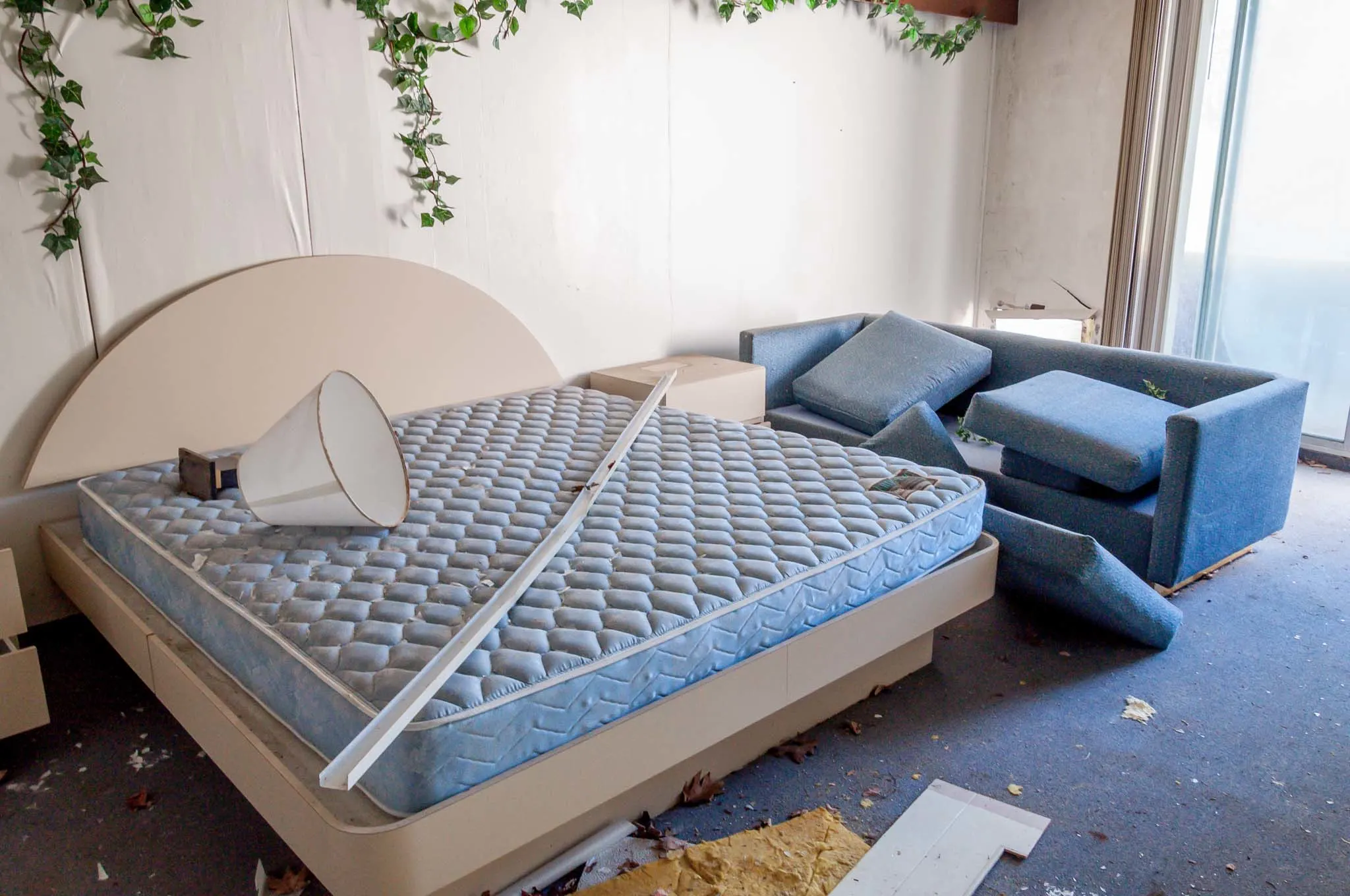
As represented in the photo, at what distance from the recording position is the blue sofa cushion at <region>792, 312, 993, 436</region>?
348cm

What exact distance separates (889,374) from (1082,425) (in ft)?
2.83

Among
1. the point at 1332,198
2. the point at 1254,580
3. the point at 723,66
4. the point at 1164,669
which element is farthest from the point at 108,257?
the point at 1332,198

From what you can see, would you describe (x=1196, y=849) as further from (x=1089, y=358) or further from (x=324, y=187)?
(x=324, y=187)

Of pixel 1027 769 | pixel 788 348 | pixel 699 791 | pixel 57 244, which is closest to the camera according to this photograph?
pixel 699 791

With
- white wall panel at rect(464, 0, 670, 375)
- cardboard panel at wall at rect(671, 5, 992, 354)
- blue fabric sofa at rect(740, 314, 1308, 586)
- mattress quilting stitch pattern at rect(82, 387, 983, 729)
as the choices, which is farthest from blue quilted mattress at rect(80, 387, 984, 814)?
cardboard panel at wall at rect(671, 5, 992, 354)

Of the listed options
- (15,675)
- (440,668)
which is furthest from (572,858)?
(15,675)

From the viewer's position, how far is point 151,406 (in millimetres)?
2652

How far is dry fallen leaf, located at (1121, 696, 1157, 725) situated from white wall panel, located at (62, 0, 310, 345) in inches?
102

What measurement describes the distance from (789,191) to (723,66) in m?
0.63

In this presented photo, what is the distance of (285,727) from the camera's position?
162 centimetres

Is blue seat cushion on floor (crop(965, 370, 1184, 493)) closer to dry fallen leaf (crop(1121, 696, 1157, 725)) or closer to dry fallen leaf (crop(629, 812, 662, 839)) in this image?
dry fallen leaf (crop(1121, 696, 1157, 725))

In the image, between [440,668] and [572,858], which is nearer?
[440,668]

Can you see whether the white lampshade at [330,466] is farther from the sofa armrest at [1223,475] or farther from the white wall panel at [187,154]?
the sofa armrest at [1223,475]

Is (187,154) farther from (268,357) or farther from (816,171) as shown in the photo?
(816,171)
